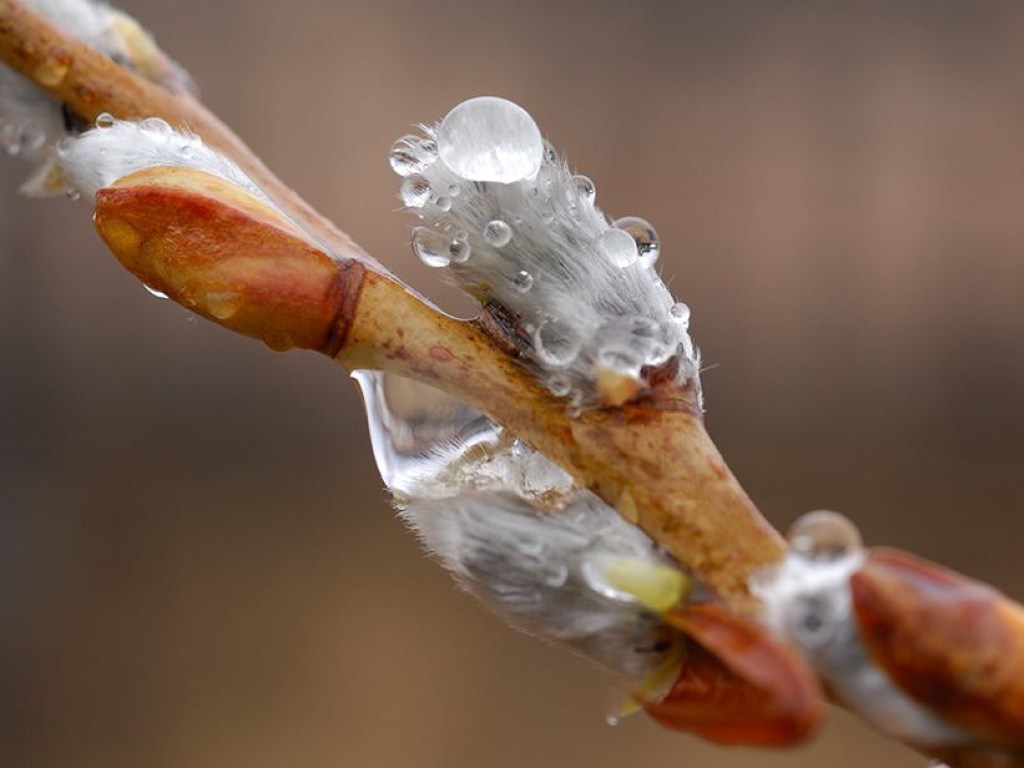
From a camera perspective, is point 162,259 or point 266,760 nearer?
point 162,259

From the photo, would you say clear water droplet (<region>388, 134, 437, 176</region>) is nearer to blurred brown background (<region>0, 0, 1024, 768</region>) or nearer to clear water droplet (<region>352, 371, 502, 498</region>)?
clear water droplet (<region>352, 371, 502, 498</region>)

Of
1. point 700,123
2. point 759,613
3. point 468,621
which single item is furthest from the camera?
point 700,123

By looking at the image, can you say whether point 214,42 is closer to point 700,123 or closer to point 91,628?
point 700,123

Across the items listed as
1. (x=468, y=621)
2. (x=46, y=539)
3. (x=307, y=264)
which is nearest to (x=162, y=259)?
(x=307, y=264)

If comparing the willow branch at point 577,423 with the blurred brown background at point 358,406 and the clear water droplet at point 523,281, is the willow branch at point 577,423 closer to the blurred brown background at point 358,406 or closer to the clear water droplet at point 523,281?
the clear water droplet at point 523,281

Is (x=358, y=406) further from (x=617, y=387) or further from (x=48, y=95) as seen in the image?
(x=617, y=387)

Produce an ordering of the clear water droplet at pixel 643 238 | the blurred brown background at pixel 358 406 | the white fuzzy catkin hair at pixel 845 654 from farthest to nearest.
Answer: the blurred brown background at pixel 358 406, the clear water droplet at pixel 643 238, the white fuzzy catkin hair at pixel 845 654

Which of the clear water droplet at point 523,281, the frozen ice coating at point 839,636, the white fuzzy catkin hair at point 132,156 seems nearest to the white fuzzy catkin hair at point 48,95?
the white fuzzy catkin hair at point 132,156

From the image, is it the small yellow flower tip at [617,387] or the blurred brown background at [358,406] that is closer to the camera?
the small yellow flower tip at [617,387]
